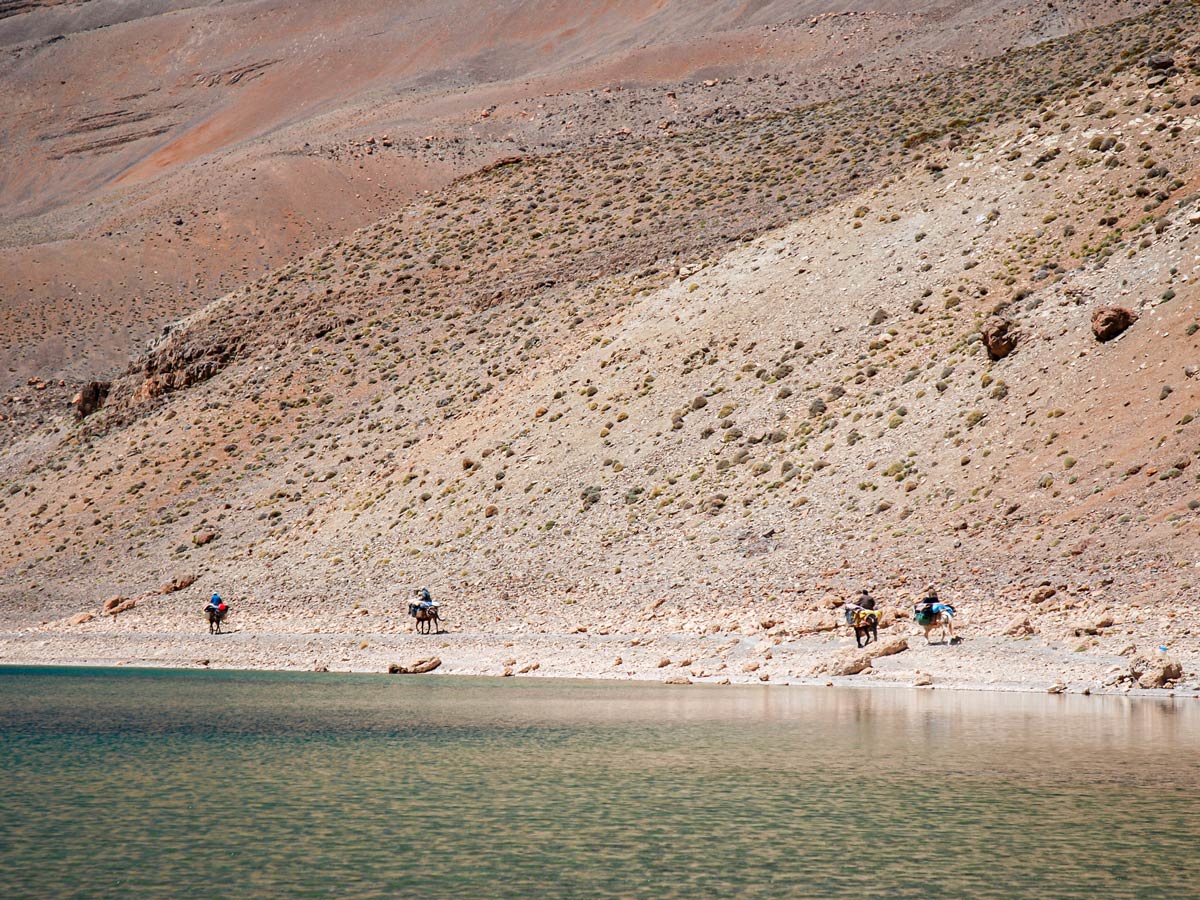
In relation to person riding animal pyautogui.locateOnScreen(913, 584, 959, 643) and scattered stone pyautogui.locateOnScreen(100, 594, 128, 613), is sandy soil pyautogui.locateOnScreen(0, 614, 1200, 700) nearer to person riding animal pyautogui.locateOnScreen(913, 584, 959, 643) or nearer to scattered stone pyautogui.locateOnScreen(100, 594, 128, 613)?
person riding animal pyautogui.locateOnScreen(913, 584, 959, 643)

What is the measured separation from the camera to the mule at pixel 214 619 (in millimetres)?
39156

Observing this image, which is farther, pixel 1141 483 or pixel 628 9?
pixel 628 9

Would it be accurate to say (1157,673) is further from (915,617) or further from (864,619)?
(864,619)

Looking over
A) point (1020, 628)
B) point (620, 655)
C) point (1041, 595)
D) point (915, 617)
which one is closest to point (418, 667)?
point (620, 655)

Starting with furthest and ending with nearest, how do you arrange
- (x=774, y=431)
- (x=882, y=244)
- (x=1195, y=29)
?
1. (x=1195, y=29)
2. (x=882, y=244)
3. (x=774, y=431)

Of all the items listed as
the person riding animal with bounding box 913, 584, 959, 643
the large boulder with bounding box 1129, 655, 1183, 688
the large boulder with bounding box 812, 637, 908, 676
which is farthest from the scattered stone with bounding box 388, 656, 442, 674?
the large boulder with bounding box 1129, 655, 1183, 688

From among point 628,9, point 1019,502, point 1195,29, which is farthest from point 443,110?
point 1019,502

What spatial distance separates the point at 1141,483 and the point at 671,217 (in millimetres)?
35164

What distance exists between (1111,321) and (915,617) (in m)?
12.6

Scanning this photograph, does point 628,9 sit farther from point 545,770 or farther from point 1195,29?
point 545,770

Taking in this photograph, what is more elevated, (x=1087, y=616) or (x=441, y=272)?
(x=441, y=272)

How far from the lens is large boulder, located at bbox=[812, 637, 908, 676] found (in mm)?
26266

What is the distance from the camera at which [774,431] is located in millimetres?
40719

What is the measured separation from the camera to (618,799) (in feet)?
51.5
